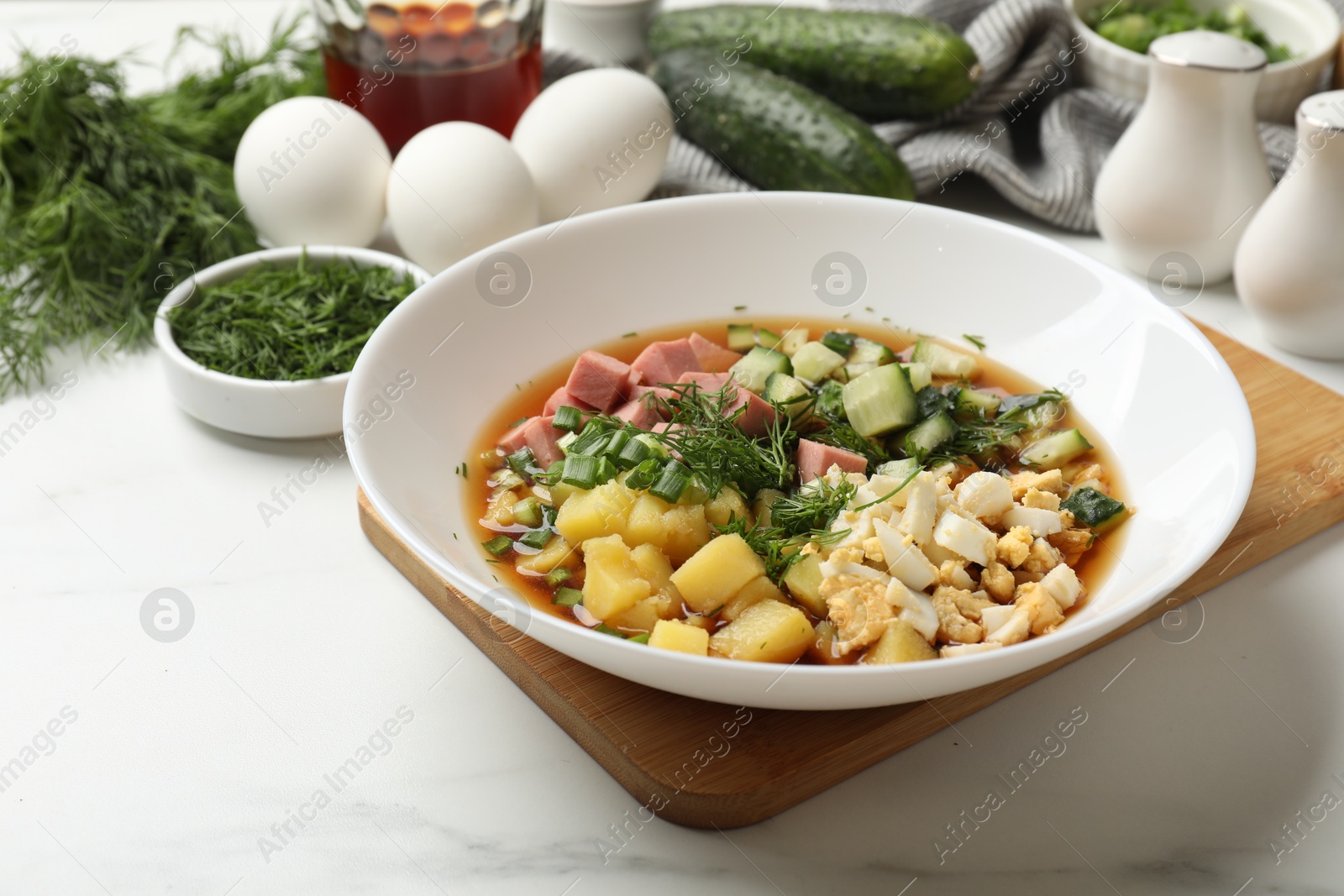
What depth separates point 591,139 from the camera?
2.79m

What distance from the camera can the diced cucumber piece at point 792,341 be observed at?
239cm

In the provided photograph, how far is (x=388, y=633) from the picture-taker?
1.96 m

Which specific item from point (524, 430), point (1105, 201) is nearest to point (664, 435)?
point (524, 430)

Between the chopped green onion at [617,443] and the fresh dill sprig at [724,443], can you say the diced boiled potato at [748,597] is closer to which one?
the fresh dill sprig at [724,443]

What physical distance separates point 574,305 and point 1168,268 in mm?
1561

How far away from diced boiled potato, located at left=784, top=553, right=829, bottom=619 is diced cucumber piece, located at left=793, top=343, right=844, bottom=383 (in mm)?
597

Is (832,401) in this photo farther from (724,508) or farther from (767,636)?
→ (767,636)

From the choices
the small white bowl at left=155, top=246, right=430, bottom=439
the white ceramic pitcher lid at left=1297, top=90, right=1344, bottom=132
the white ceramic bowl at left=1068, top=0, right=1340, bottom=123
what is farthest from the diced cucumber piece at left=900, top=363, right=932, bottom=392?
the white ceramic bowl at left=1068, top=0, right=1340, bottom=123

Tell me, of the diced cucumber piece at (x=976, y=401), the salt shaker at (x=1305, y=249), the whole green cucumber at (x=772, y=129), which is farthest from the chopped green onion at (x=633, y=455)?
the salt shaker at (x=1305, y=249)

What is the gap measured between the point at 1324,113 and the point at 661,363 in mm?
1475

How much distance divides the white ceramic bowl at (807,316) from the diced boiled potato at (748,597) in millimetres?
208

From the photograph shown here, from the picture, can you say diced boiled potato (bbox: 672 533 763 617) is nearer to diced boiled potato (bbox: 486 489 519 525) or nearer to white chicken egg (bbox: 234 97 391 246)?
diced boiled potato (bbox: 486 489 519 525)

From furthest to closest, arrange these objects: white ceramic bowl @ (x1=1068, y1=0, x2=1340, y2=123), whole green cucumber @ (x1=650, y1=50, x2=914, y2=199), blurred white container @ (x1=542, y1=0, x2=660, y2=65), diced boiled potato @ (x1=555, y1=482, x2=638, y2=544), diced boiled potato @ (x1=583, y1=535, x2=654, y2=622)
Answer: blurred white container @ (x1=542, y1=0, x2=660, y2=65) < white ceramic bowl @ (x1=1068, y1=0, x2=1340, y2=123) < whole green cucumber @ (x1=650, y1=50, x2=914, y2=199) < diced boiled potato @ (x1=555, y1=482, x2=638, y2=544) < diced boiled potato @ (x1=583, y1=535, x2=654, y2=622)

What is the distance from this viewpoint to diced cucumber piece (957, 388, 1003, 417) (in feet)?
7.14
